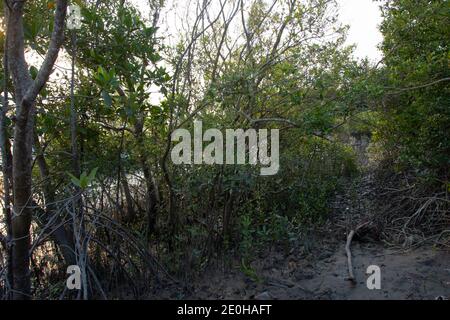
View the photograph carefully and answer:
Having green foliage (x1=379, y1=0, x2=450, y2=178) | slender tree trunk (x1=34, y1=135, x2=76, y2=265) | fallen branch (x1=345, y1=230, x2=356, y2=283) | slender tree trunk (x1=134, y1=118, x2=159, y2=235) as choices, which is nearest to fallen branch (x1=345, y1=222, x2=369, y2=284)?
fallen branch (x1=345, y1=230, x2=356, y2=283)

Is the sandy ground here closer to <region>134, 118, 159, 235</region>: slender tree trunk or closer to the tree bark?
<region>134, 118, 159, 235</region>: slender tree trunk

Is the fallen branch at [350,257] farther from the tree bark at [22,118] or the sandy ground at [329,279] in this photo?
the tree bark at [22,118]

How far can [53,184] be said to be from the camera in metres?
3.88

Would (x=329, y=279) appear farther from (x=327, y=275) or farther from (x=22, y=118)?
(x=22, y=118)

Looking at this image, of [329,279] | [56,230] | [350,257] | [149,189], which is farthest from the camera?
[149,189]

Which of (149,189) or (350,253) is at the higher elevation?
(149,189)

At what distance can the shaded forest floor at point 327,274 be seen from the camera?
11.4 feet

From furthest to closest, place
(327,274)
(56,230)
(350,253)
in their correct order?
(350,253), (327,274), (56,230)

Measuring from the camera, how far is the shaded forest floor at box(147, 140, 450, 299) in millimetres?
3484

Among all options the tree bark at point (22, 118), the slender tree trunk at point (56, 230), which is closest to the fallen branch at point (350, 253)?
the slender tree trunk at point (56, 230)

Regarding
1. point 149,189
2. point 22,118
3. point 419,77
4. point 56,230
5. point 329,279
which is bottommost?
point 329,279

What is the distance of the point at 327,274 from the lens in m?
3.84

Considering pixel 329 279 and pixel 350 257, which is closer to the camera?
pixel 329 279

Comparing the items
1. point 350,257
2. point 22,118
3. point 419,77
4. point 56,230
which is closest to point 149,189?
point 56,230
